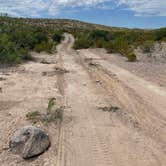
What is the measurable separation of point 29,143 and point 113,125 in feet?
9.44

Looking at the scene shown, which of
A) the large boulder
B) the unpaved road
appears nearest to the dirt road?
the unpaved road

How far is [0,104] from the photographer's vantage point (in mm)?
12258

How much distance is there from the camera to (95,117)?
420 inches

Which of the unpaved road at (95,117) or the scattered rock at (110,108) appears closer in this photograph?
Answer: the unpaved road at (95,117)

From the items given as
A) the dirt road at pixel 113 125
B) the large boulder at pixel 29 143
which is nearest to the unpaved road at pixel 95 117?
the dirt road at pixel 113 125

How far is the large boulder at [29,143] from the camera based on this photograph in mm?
7707

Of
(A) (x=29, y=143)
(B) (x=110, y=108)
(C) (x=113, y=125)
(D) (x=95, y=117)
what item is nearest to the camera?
(A) (x=29, y=143)

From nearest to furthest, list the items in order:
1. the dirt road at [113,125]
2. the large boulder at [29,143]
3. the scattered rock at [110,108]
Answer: the dirt road at [113,125]
the large boulder at [29,143]
the scattered rock at [110,108]

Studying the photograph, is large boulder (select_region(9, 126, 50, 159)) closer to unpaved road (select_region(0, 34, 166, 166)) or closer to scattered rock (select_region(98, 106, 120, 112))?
unpaved road (select_region(0, 34, 166, 166))

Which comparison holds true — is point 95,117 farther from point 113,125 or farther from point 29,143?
point 29,143

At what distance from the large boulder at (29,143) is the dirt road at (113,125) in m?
0.45

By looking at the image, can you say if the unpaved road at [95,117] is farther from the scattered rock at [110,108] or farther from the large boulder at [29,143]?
the large boulder at [29,143]

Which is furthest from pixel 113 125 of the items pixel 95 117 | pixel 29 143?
pixel 29 143

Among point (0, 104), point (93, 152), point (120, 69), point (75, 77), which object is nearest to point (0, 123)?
point (0, 104)
